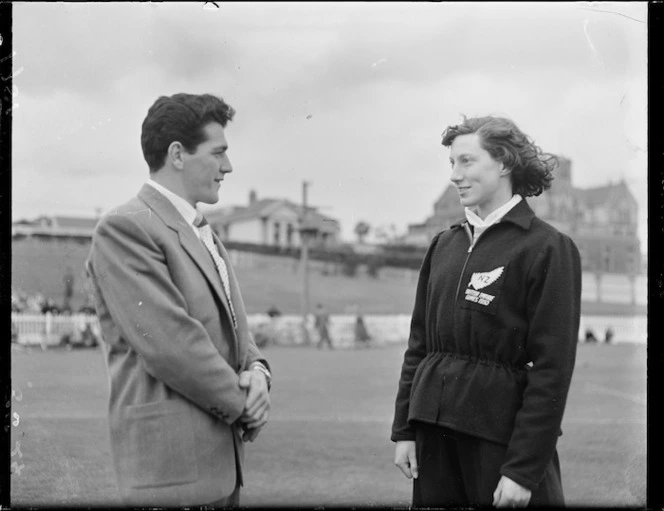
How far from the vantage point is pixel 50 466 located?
3463 mm

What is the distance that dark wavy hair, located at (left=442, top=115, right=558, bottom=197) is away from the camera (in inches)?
105

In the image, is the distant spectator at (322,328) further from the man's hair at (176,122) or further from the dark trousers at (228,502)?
the man's hair at (176,122)

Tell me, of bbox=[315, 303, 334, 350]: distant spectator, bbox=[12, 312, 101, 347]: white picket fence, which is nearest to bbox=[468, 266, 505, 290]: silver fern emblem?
bbox=[12, 312, 101, 347]: white picket fence

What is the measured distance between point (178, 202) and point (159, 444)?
765 mm

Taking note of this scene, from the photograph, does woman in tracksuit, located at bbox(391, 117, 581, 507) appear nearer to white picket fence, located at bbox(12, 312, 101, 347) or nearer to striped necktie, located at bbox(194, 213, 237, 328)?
striped necktie, located at bbox(194, 213, 237, 328)

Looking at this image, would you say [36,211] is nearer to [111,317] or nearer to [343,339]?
[111,317]

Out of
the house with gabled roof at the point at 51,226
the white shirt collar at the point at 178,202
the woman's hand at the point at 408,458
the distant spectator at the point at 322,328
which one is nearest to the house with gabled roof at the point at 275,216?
the house with gabled roof at the point at 51,226

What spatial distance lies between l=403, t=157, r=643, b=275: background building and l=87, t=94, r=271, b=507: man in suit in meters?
0.92

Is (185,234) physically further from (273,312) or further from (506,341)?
(273,312)

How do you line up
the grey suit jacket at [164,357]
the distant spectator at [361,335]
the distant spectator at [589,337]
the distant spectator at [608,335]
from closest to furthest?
the grey suit jacket at [164,357] → the distant spectator at [608,335] → the distant spectator at [589,337] → the distant spectator at [361,335]

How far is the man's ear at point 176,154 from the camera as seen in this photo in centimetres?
258

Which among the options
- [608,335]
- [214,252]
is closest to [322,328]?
[608,335]

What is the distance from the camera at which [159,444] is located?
2475 millimetres

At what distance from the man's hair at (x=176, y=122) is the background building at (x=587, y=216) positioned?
958 mm
